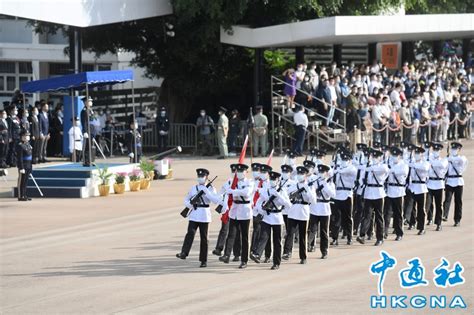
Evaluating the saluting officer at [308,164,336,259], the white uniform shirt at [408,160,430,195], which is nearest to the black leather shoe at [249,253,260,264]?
the saluting officer at [308,164,336,259]

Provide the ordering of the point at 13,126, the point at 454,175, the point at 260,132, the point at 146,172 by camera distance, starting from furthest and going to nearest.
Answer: the point at 260,132, the point at 13,126, the point at 146,172, the point at 454,175

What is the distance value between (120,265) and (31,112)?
48.4ft

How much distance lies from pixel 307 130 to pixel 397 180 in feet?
44.9

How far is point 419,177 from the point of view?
2178 cm

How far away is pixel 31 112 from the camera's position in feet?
106

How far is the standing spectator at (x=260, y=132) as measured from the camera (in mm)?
34375

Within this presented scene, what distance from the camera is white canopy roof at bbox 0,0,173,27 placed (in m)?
31.3

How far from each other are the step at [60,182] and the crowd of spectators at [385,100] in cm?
976

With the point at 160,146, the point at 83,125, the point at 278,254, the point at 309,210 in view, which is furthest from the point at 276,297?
the point at 160,146

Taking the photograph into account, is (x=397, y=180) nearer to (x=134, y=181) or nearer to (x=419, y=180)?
(x=419, y=180)

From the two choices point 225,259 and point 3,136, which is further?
point 3,136

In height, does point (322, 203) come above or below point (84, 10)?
below

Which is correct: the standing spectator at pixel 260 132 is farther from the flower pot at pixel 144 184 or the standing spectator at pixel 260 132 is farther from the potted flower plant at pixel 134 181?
the potted flower plant at pixel 134 181

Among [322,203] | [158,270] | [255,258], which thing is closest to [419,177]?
[322,203]
